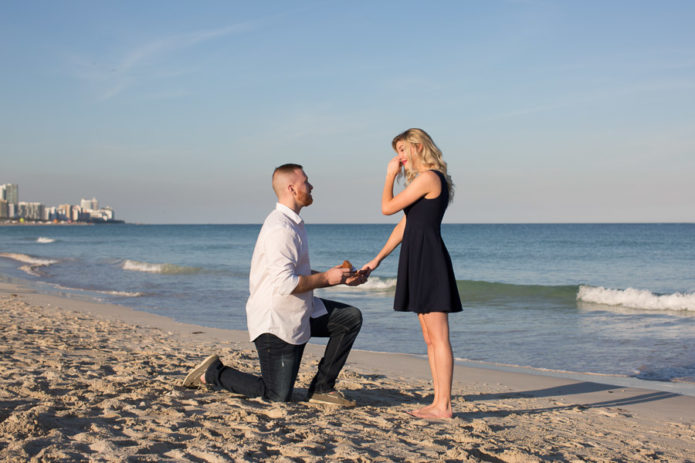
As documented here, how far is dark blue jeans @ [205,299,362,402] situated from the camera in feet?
13.4

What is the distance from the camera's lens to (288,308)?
3.93 metres

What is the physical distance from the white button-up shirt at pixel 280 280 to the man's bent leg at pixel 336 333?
0.61 feet

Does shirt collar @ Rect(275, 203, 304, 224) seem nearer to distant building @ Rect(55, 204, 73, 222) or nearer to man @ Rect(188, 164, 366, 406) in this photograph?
man @ Rect(188, 164, 366, 406)

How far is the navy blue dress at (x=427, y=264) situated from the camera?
12.9ft

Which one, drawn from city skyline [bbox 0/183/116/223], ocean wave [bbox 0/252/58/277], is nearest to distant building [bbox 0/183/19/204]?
city skyline [bbox 0/183/116/223]

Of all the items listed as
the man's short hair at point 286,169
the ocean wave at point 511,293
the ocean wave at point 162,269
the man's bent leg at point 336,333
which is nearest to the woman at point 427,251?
the man's bent leg at point 336,333

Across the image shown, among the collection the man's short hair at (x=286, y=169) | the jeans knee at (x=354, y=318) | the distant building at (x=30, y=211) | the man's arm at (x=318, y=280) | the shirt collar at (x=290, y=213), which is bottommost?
the jeans knee at (x=354, y=318)

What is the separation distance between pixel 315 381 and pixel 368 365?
102 inches

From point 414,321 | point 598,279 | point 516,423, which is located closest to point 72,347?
point 516,423

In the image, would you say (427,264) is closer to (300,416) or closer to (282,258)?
(282,258)

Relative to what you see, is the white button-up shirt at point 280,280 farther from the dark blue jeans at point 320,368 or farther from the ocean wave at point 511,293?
the ocean wave at point 511,293

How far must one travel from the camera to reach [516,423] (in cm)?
423

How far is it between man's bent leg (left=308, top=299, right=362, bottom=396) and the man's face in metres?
0.81

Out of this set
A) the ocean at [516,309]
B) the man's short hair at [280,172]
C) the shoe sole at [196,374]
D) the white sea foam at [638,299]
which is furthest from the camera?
the white sea foam at [638,299]
